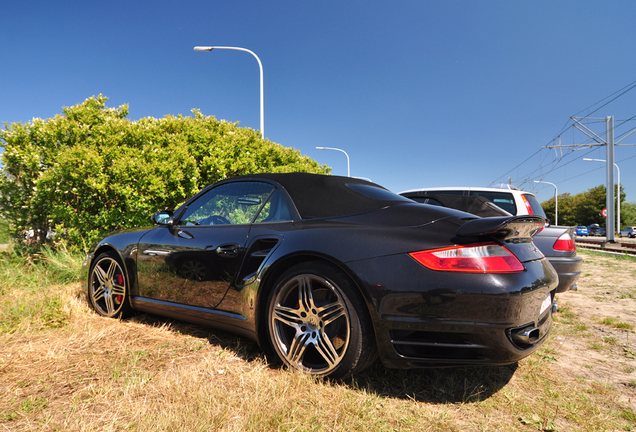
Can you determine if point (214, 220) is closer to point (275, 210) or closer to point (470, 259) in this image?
point (275, 210)

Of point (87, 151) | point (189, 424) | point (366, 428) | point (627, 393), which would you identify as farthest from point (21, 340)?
point (627, 393)

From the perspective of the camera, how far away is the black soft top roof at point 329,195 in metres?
2.58

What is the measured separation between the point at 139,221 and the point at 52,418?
4533 mm

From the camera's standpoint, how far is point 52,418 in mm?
1914

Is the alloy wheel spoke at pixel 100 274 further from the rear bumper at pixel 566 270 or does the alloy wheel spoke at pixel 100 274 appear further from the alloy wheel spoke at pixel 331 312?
the rear bumper at pixel 566 270

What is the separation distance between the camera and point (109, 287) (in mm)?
3756

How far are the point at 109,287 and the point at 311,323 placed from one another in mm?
2421

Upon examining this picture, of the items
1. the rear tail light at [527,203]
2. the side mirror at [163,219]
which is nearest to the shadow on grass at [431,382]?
the side mirror at [163,219]

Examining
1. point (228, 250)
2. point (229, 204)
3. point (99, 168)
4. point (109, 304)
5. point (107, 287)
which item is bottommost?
point (109, 304)

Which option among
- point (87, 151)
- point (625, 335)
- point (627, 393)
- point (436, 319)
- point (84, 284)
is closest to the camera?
point (436, 319)

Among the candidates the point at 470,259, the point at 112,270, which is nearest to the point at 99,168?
the point at 112,270

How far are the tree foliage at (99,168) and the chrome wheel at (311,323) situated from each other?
168 inches

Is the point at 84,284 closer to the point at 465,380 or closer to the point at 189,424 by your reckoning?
the point at 189,424

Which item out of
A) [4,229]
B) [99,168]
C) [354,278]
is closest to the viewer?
[354,278]
